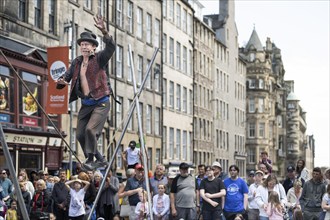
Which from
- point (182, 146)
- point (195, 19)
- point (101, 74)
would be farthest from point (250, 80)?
point (101, 74)

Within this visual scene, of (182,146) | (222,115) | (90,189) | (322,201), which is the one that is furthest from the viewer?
(222,115)

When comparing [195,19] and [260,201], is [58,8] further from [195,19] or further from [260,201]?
[195,19]

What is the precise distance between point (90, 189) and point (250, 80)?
9664cm

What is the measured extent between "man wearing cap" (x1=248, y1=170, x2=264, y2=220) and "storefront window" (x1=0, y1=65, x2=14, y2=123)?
14.0 metres

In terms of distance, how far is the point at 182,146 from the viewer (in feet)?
214

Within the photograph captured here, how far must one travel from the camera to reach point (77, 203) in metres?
15.0

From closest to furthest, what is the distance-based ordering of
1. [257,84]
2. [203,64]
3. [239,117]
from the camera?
[203,64], [239,117], [257,84]

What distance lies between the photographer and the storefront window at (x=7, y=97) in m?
31.4

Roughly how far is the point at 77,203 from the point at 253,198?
19.3ft

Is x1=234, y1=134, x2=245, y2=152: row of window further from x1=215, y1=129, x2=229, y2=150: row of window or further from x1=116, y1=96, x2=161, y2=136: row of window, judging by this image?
x1=116, y1=96, x2=161, y2=136: row of window

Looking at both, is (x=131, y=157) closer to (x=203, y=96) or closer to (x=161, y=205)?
(x=161, y=205)

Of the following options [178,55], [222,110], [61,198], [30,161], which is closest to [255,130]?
[222,110]

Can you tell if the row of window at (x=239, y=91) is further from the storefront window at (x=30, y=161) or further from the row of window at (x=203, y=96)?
the storefront window at (x=30, y=161)

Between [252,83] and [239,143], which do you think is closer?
[239,143]
